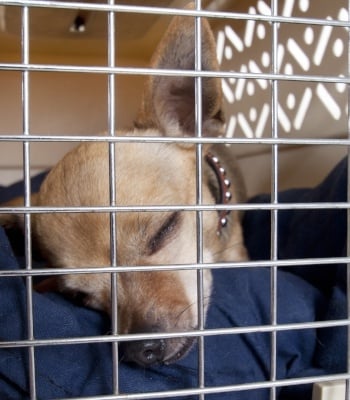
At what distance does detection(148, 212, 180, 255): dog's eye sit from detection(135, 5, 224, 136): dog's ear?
0.24 m

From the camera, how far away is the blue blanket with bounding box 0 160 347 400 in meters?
0.86

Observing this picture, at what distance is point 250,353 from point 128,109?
65.1 inches

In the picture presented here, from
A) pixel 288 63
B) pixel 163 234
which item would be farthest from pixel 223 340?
pixel 288 63

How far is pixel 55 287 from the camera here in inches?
55.4

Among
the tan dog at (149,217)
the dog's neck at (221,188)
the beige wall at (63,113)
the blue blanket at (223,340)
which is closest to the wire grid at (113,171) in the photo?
the blue blanket at (223,340)

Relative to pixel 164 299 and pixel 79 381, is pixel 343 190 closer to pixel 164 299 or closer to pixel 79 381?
pixel 164 299

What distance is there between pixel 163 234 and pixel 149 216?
0.21ft

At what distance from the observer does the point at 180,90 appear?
146cm

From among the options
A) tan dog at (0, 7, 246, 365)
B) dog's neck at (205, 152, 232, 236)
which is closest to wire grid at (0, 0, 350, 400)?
tan dog at (0, 7, 246, 365)

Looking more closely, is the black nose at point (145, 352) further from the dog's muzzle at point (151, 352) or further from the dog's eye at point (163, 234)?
the dog's eye at point (163, 234)

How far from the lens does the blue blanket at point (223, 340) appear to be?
86 cm

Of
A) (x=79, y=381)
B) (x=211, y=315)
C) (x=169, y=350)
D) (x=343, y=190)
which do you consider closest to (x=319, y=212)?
(x=343, y=190)

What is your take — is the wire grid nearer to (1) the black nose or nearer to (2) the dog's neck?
(1) the black nose

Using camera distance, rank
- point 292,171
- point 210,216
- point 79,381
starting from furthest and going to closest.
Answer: point 292,171 < point 210,216 < point 79,381
